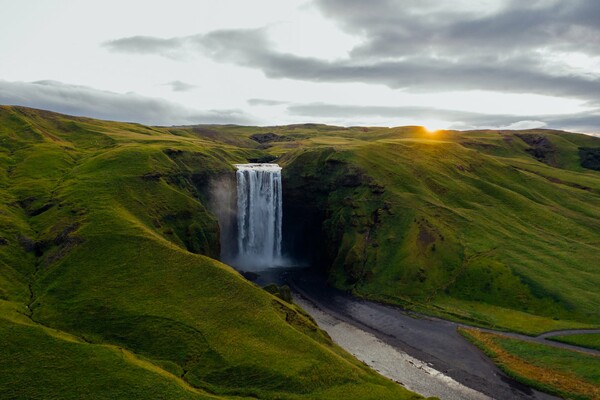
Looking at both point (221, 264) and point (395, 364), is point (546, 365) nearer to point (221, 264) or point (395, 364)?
point (395, 364)

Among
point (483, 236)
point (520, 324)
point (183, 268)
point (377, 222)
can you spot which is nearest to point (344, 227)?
point (377, 222)

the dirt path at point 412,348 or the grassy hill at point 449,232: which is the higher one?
the grassy hill at point 449,232

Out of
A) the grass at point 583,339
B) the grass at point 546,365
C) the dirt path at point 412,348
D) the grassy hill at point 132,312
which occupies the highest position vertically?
the grassy hill at point 132,312

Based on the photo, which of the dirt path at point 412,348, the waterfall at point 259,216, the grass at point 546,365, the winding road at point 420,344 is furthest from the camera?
the waterfall at point 259,216

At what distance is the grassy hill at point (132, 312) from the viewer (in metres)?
41.0

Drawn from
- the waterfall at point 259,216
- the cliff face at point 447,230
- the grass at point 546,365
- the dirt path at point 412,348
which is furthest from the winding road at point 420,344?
the waterfall at point 259,216

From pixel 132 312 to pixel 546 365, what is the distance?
59.4 meters

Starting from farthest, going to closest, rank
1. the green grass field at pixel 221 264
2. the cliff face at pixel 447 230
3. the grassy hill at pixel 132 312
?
1. the cliff face at pixel 447 230
2. the green grass field at pixel 221 264
3. the grassy hill at pixel 132 312

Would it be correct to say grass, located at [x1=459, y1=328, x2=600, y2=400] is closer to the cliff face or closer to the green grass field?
the green grass field

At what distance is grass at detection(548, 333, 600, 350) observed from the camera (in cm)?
6494

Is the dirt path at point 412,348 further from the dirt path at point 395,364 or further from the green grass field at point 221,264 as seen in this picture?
the green grass field at point 221,264

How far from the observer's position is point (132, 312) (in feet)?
166

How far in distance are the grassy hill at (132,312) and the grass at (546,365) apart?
Answer: 2503 cm

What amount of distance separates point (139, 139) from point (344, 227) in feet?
240
